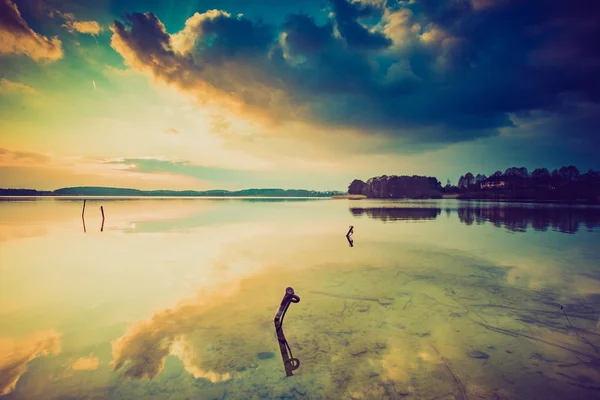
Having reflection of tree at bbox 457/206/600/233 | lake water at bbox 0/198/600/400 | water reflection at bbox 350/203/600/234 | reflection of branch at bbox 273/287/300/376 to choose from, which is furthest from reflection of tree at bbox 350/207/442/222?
reflection of branch at bbox 273/287/300/376

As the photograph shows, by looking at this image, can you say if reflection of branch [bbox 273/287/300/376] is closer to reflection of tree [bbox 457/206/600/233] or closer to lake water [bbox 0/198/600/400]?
lake water [bbox 0/198/600/400]

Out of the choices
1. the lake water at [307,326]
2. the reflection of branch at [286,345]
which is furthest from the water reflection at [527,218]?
the reflection of branch at [286,345]

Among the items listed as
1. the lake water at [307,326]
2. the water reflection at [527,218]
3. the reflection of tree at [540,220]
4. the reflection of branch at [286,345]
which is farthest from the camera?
the water reflection at [527,218]

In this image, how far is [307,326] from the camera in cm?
1050

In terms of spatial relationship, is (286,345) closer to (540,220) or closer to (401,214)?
(540,220)

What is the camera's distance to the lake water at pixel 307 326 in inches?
289

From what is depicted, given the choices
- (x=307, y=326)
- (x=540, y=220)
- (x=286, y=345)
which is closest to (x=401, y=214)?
(x=540, y=220)

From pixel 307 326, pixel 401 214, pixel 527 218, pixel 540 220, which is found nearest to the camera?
pixel 307 326

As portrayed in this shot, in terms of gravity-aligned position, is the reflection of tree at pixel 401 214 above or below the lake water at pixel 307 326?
below

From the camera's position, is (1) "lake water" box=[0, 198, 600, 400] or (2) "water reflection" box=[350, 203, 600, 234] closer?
(1) "lake water" box=[0, 198, 600, 400]

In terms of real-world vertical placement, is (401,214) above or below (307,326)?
below

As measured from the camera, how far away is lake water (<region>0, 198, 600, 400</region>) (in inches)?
289

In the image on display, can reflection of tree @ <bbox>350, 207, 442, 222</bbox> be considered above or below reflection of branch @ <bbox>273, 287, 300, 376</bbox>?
below

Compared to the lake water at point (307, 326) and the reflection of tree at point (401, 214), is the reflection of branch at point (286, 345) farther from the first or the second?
the reflection of tree at point (401, 214)
